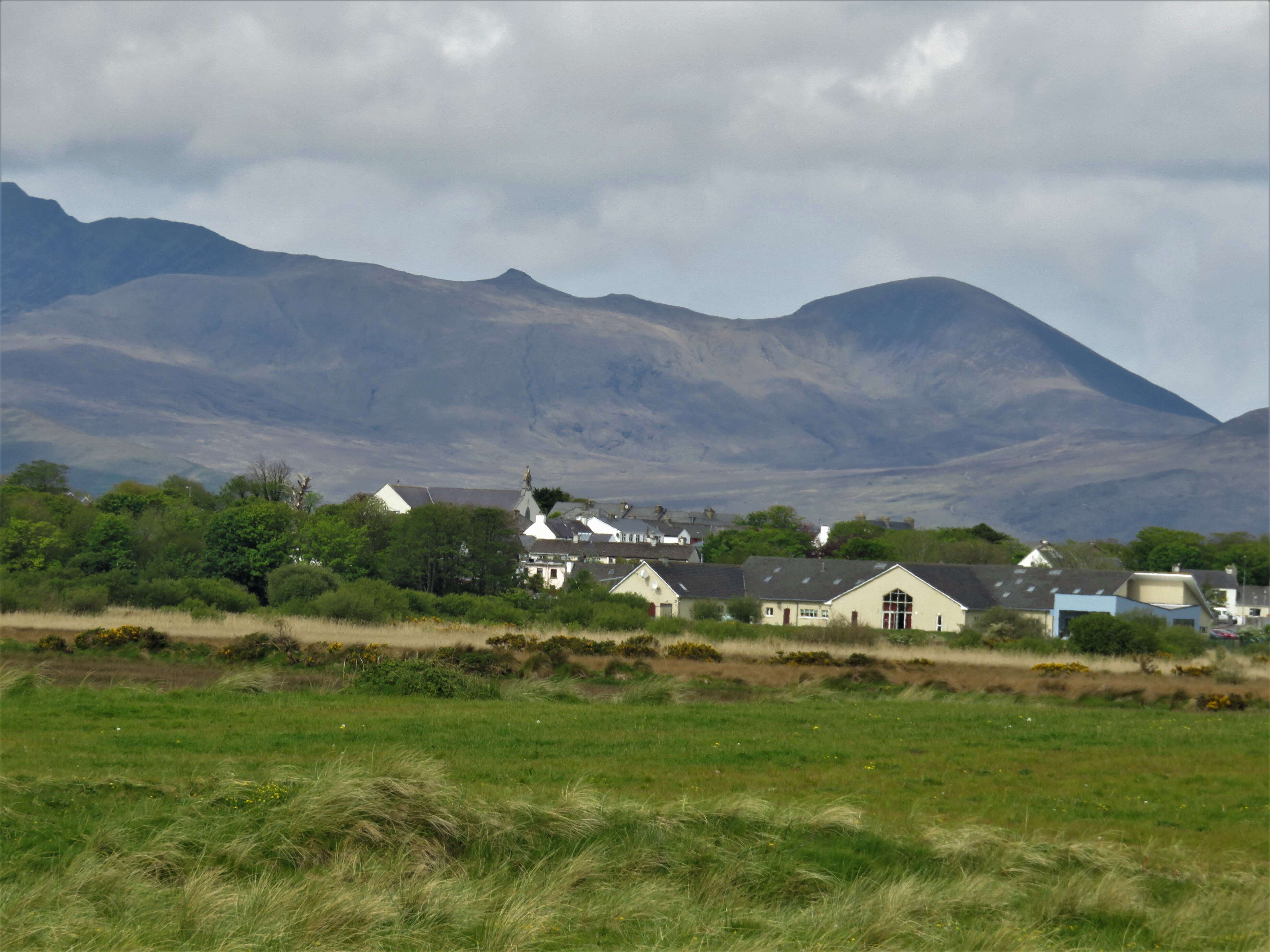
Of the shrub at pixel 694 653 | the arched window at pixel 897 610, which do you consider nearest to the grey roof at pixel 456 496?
the arched window at pixel 897 610

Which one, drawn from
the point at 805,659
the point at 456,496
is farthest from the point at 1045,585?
the point at 456,496

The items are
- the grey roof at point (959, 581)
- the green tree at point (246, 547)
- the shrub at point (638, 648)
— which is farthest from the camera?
the grey roof at point (959, 581)

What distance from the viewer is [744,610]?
76.8 meters

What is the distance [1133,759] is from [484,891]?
14005mm

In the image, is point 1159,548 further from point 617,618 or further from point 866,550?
point 617,618

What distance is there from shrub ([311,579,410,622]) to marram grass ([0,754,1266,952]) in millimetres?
37658

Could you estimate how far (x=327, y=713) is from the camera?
21766 mm

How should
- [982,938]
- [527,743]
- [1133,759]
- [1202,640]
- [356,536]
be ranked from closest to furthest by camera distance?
[982,938] → [527,743] → [1133,759] → [1202,640] → [356,536]

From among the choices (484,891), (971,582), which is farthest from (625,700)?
(971,582)

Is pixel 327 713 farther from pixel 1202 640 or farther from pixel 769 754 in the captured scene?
pixel 1202 640

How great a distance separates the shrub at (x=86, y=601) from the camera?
45.9 m

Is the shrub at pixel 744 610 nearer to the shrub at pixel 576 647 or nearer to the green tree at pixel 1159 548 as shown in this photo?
the shrub at pixel 576 647

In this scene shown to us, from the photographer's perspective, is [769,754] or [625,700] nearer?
[769,754]

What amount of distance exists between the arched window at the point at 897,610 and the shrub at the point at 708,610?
10.4 meters
